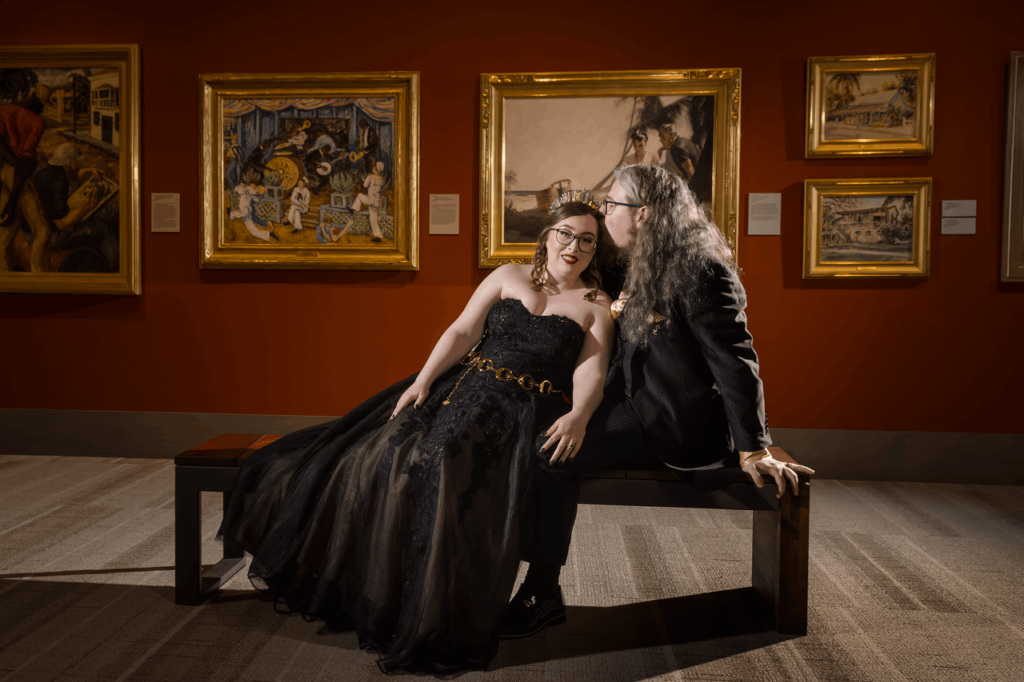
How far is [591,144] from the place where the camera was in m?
4.49

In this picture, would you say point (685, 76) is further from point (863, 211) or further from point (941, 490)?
point (941, 490)

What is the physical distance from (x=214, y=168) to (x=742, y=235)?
367 cm

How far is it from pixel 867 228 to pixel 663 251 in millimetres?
2821

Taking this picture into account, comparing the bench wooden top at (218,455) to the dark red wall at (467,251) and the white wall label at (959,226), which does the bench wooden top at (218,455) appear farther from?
the white wall label at (959,226)

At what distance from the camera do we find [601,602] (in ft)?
8.33

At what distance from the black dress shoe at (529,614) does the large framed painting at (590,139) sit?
8.55ft

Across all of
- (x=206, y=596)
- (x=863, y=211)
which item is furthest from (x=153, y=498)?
(x=863, y=211)

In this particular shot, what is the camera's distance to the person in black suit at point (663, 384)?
216cm

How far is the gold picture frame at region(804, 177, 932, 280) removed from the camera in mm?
4332

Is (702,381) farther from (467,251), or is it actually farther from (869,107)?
(869,107)

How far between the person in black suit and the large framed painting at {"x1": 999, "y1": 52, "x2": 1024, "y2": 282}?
3092 millimetres

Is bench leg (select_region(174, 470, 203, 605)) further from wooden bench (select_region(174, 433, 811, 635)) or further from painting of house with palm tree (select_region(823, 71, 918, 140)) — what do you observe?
painting of house with palm tree (select_region(823, 71, 918, 140))

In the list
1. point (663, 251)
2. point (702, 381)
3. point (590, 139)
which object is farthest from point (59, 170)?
point (702, 381)

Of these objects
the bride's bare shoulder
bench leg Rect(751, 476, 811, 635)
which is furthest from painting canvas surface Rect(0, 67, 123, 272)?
bench leg Rect(751, 476, 811, 635)
